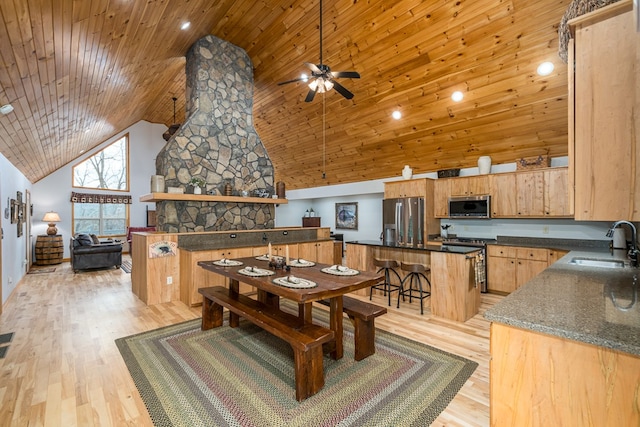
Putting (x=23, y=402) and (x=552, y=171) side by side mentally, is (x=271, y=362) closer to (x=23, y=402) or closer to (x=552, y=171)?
(x=23, y=402)

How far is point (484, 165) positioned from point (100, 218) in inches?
437

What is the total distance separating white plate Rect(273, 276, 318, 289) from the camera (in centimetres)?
239

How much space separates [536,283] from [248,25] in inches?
211

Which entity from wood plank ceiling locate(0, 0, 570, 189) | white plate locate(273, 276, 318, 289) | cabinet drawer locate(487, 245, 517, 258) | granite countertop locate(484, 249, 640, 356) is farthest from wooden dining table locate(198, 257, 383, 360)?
cabinet drawer locate(487, 245, 517, 258)

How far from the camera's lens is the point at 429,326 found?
356 cm

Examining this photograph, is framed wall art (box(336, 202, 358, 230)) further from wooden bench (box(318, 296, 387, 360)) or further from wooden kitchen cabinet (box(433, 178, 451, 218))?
wooden bench (box(318, 296, 387, 360))

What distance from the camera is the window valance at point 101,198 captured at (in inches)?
359

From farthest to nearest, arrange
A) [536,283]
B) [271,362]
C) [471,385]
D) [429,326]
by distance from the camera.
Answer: [429,326] < [271,362] < [471,385] < [536,283]

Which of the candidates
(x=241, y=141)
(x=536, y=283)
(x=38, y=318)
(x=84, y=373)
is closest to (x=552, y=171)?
(x=536, y=283)

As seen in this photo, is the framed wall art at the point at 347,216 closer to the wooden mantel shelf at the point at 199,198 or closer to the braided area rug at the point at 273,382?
the wooden mantel shelf at the point at 199,198

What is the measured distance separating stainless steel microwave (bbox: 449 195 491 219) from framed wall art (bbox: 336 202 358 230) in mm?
4027

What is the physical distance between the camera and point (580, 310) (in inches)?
52.9

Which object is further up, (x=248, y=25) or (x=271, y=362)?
(x=248, y=25)

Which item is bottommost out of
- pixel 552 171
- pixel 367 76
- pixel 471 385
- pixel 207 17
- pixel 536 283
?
pixel 471 385
